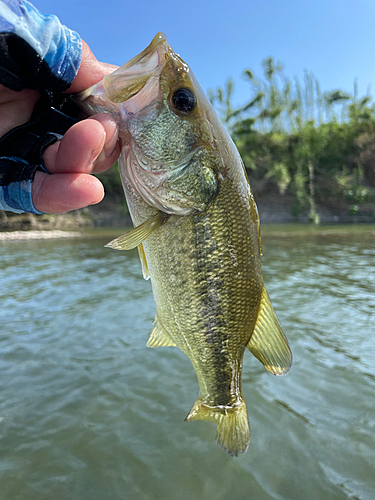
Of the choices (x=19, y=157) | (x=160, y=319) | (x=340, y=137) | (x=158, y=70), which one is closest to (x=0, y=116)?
(x=19, y=157)

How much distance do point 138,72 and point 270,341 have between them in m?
1.55

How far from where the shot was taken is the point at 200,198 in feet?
5.81

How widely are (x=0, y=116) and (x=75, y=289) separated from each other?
23.5ft

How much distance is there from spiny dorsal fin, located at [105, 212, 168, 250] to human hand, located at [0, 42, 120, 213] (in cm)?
22

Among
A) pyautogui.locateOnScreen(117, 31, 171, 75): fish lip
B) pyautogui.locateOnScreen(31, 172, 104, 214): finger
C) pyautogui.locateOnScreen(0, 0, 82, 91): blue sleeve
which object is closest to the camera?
pyautogui.locateOnScreen(0, 0, 82, 91): blue sleeve

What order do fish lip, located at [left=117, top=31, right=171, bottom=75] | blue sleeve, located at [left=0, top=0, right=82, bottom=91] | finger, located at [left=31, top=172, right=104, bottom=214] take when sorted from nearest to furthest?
blue sleeve, located at [left=0, top=0, right=82, bottom=91]
finger, located at [left=31, top=172, right=104, bottom=214]
fish lip, located at [left=117, top=31, right=171, bottom=75]

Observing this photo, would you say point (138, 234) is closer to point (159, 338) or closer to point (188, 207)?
point (188, 207)

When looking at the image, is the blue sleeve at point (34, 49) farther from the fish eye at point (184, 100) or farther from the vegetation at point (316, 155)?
the vegetation at point (316, 155)

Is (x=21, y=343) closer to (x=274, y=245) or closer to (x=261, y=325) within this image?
(x=261, y=325)

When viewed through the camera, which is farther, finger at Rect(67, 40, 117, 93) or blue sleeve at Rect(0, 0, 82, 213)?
finger at Rect(67, 40, 117, 93)

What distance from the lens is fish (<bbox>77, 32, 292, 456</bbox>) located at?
1707mm

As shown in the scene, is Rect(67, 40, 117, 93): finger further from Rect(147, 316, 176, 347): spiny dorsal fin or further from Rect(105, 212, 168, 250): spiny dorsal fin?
Rect(147, 316, 176, 347): spiny dorsal fin

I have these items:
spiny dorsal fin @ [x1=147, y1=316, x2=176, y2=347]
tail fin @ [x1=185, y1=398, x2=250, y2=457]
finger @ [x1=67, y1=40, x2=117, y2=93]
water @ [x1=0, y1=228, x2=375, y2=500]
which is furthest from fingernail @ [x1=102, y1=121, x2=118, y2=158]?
water @ [x1=0, y1=228, x2=375, y2=500]

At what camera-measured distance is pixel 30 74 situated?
157 centimetres
